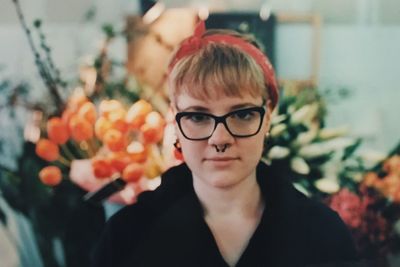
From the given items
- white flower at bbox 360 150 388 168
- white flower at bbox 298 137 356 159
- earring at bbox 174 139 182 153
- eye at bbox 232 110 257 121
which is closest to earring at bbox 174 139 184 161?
earring at bbox 174 139 182 153

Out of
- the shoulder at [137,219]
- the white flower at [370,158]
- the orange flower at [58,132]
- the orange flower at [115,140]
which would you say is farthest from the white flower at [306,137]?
the orange flower at [58,132]

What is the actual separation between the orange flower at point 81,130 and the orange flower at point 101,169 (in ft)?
0.16

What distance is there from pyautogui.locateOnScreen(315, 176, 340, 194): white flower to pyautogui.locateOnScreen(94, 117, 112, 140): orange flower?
0.40 m

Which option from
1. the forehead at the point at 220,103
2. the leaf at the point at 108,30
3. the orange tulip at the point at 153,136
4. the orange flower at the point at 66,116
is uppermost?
the leaf at the point at 108,30

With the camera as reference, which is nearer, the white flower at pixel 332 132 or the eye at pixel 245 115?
the eye at pixel 245 115

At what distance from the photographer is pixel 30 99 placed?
915 millimetres

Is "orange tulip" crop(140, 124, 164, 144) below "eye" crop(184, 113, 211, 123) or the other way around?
below

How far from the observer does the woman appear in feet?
2.68

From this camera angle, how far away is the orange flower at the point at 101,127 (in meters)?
0.90

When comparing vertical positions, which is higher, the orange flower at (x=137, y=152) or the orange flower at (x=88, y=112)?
the orange flower at (x=88, y=112)

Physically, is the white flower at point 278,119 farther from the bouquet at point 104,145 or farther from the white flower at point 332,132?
the bouquet at point 104,145

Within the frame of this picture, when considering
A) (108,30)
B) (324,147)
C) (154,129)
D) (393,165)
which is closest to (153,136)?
(154,129)

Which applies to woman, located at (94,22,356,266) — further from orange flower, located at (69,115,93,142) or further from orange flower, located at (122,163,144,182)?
orange flower, located at (69,115,93,142)

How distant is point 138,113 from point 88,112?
0.09 metres
